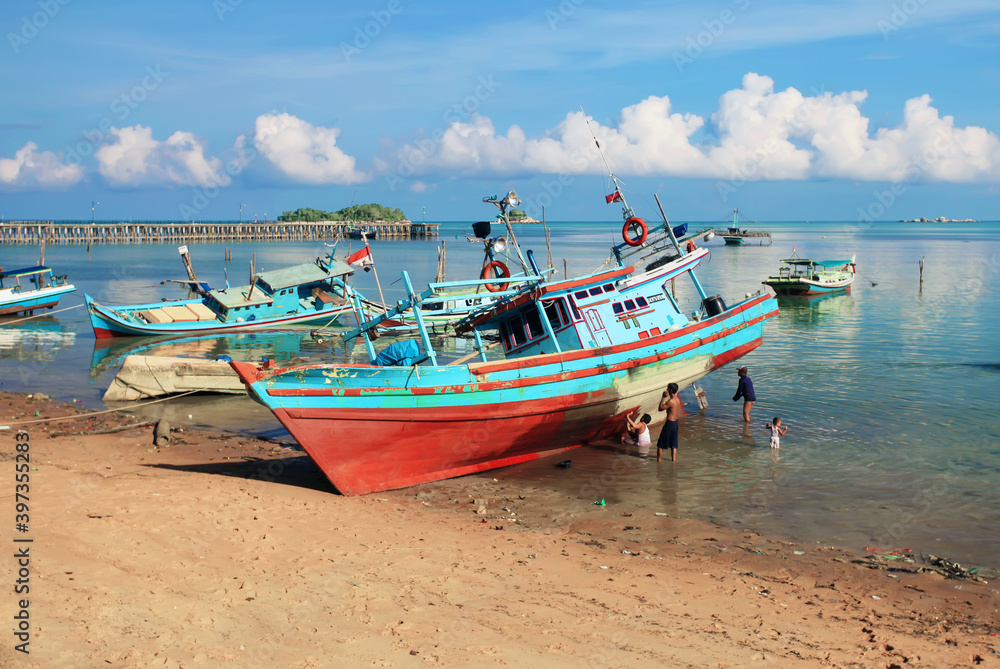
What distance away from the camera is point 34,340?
30625mm

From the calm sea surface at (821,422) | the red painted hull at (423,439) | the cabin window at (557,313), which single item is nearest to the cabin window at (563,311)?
the cabin window at (557,313)

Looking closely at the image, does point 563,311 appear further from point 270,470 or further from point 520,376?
point 270,470

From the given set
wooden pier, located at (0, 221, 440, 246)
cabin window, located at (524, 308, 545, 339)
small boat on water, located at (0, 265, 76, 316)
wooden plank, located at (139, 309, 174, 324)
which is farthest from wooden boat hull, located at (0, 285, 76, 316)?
wooden pier, located at (0, 221, 440, 246)

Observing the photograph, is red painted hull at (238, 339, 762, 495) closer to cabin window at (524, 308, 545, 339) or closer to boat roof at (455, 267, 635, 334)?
cabin window at (524, 308, 545, 339)

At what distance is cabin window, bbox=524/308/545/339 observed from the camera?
1502 centimetres

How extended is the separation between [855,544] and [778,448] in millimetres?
4733

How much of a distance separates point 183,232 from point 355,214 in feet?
170

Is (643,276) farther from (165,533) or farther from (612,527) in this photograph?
(165,533)

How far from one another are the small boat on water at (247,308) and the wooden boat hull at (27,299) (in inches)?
242

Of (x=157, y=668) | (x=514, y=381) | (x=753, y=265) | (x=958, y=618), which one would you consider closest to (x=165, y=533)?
(x=157, y=668)

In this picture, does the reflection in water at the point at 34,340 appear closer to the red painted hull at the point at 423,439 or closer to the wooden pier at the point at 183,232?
the red painted hull at the point at 423,439

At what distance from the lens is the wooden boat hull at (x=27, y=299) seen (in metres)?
36.4

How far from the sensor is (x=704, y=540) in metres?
10.6

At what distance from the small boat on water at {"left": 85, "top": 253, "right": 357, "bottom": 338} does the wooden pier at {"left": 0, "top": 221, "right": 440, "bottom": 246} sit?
6207 centimetres
